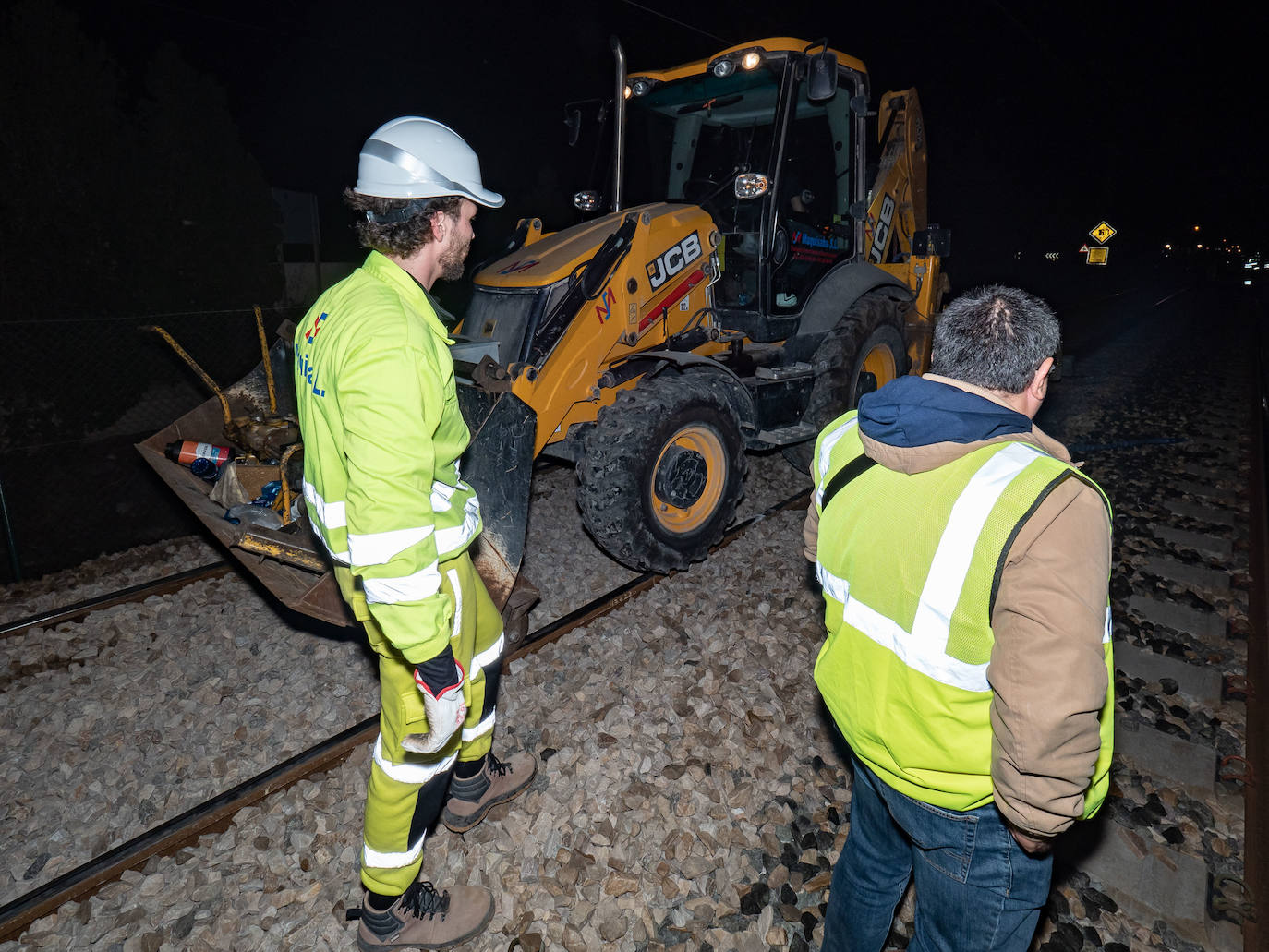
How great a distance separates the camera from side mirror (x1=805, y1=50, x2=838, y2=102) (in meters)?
4.78

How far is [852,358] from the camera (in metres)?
6.21

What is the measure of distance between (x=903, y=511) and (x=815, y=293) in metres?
5.12

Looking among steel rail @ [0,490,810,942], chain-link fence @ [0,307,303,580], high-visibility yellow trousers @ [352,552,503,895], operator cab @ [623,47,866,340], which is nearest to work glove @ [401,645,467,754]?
high-visibility yellow trousers @ [352,552,503,895]

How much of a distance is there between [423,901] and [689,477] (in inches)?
117

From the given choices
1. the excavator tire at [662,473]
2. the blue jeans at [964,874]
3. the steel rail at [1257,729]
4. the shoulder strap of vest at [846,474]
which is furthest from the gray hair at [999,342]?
the excavator tire at [662,473]

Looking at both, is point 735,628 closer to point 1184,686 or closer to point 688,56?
point 1184,686

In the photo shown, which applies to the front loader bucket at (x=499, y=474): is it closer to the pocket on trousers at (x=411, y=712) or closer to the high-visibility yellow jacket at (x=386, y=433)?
the pocket on trousers at (x=411, y=712)

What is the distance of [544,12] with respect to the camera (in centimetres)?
1079

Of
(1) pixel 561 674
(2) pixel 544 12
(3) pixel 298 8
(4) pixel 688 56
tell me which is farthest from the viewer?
(4) pixel 688 56

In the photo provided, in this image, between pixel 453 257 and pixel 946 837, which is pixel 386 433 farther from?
pixel 946 837

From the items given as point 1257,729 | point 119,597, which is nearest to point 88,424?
point 119,597

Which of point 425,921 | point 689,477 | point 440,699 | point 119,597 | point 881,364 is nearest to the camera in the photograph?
point 440,699

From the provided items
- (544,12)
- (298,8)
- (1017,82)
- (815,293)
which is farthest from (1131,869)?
(1017,82)

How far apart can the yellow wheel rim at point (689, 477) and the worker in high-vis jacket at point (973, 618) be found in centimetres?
281
